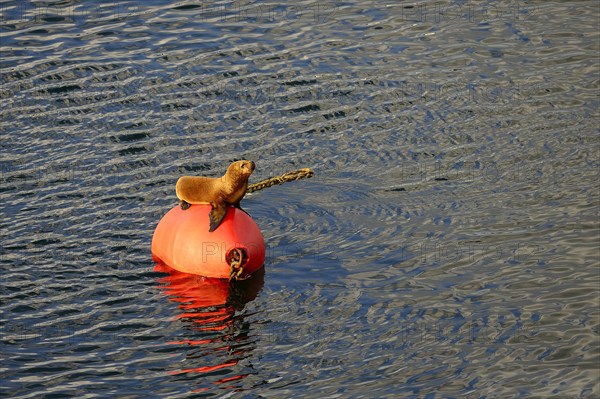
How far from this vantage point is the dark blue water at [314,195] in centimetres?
1627

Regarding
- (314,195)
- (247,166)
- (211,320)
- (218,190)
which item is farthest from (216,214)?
(314,195)

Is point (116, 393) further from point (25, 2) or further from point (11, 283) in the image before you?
point (25, 2)

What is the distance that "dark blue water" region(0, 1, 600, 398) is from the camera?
16.3 meters

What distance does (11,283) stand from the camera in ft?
59.3

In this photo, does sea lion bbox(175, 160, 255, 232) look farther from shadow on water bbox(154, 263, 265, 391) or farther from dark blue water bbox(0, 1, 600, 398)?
dark blue water bbox(0, 1, 600, 398)

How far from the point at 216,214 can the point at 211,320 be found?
162 cm

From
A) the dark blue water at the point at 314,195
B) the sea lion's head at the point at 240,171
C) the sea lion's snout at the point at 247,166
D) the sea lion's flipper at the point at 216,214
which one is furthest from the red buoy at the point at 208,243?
the sea lion's snout at the point at 247,166

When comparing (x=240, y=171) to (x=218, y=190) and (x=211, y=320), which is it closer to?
(x=218, y=190)

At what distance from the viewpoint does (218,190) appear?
18.3 metres

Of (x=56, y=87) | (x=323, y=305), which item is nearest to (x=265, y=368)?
(x=323, y=305)

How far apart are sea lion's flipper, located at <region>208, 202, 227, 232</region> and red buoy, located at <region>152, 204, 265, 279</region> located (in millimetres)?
69

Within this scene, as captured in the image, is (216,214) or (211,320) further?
(216,214)

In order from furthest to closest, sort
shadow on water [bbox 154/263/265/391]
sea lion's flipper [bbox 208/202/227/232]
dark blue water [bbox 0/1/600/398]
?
sea lion's flipper [bbox 208/202/227/232] → dark blue water [bbox 0/1/600/398] → shadow on water [bbox 154/263/265/391]

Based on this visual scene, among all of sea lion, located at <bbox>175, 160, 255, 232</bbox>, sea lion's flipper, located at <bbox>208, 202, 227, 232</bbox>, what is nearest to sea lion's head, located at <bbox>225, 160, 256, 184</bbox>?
sea lion, located at <bbox>175, 160, 255, 232</bbox>
